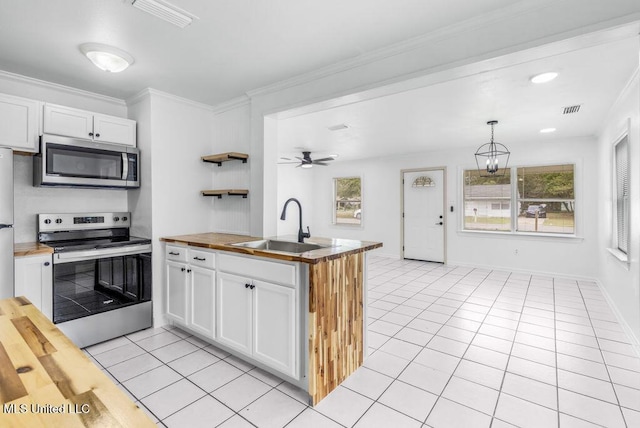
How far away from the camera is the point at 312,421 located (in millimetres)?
1841

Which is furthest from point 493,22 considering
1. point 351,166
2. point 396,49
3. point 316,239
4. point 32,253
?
point 351,166

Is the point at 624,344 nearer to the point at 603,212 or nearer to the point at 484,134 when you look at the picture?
the point at 603,212

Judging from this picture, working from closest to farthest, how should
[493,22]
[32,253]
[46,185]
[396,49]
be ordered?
[493,22]
[396,49]
[32,253]
[46,185]

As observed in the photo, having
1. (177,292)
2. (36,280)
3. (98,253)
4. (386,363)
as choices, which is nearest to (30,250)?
(36,280)

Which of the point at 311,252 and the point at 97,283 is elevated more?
the point at 311,252

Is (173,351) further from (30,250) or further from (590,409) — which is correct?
(590,409)

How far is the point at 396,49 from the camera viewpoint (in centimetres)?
225

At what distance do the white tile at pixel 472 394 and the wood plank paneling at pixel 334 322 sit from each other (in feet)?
2.18

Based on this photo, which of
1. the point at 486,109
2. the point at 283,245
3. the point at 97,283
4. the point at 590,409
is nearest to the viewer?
the point at 590,409

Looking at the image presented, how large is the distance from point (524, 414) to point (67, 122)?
4102 mm

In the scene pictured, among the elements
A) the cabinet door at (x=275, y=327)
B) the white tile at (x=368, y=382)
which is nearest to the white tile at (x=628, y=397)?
the white tile at (x=368, y=382)

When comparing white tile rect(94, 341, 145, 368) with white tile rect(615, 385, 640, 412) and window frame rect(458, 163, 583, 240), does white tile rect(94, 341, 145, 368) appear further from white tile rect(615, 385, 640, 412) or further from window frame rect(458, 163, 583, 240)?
window frame rect(458, 163, 583, 240)

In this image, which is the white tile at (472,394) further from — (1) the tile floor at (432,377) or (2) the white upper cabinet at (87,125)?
(2) the white upper cabinet at (87,125)

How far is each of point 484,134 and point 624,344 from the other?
3.25m
